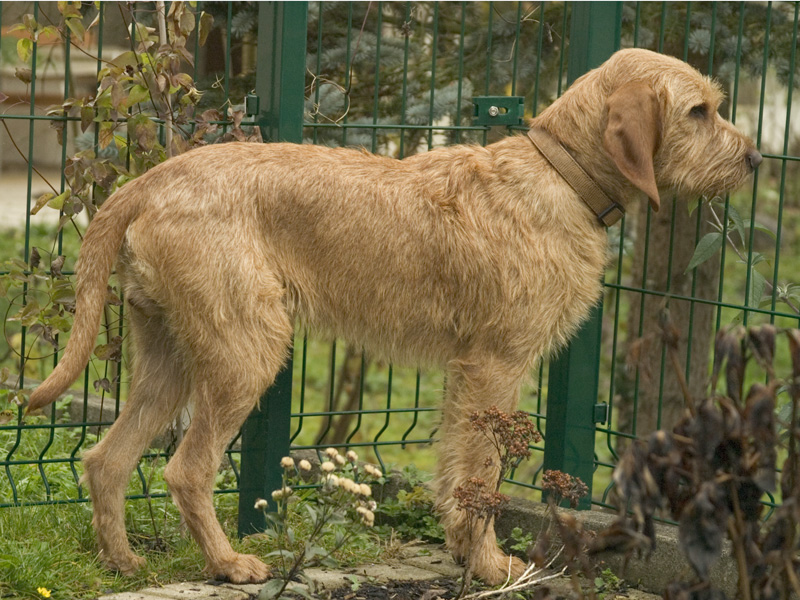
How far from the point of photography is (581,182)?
4332mm

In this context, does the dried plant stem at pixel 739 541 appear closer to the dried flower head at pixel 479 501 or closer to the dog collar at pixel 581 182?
the dried flower head at pixel 479 501

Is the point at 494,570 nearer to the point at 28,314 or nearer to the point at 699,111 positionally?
the point at 699,111

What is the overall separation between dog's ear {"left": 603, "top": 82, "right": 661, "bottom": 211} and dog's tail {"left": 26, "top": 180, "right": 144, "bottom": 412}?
1.91 metres

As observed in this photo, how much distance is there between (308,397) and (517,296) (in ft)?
24.3

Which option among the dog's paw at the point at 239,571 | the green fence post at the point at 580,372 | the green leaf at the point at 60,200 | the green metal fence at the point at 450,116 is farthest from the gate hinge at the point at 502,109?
the dog's paw at the point at 239,571

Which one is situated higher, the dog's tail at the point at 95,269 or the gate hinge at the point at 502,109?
the gate hinge at the point at 502,109

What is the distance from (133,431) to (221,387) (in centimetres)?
55

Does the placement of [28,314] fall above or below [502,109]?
below

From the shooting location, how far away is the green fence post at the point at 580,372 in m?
4.95

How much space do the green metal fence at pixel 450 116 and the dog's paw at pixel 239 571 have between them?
602 mm

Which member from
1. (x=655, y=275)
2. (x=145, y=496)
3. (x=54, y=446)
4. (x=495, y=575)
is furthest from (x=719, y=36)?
(x=54, y=446)

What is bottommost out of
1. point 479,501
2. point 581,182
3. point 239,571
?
point 239,571

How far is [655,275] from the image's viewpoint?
→ 7312 millimetres

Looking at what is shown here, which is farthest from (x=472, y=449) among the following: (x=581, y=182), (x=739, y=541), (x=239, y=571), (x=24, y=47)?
(x=24, y=47)
